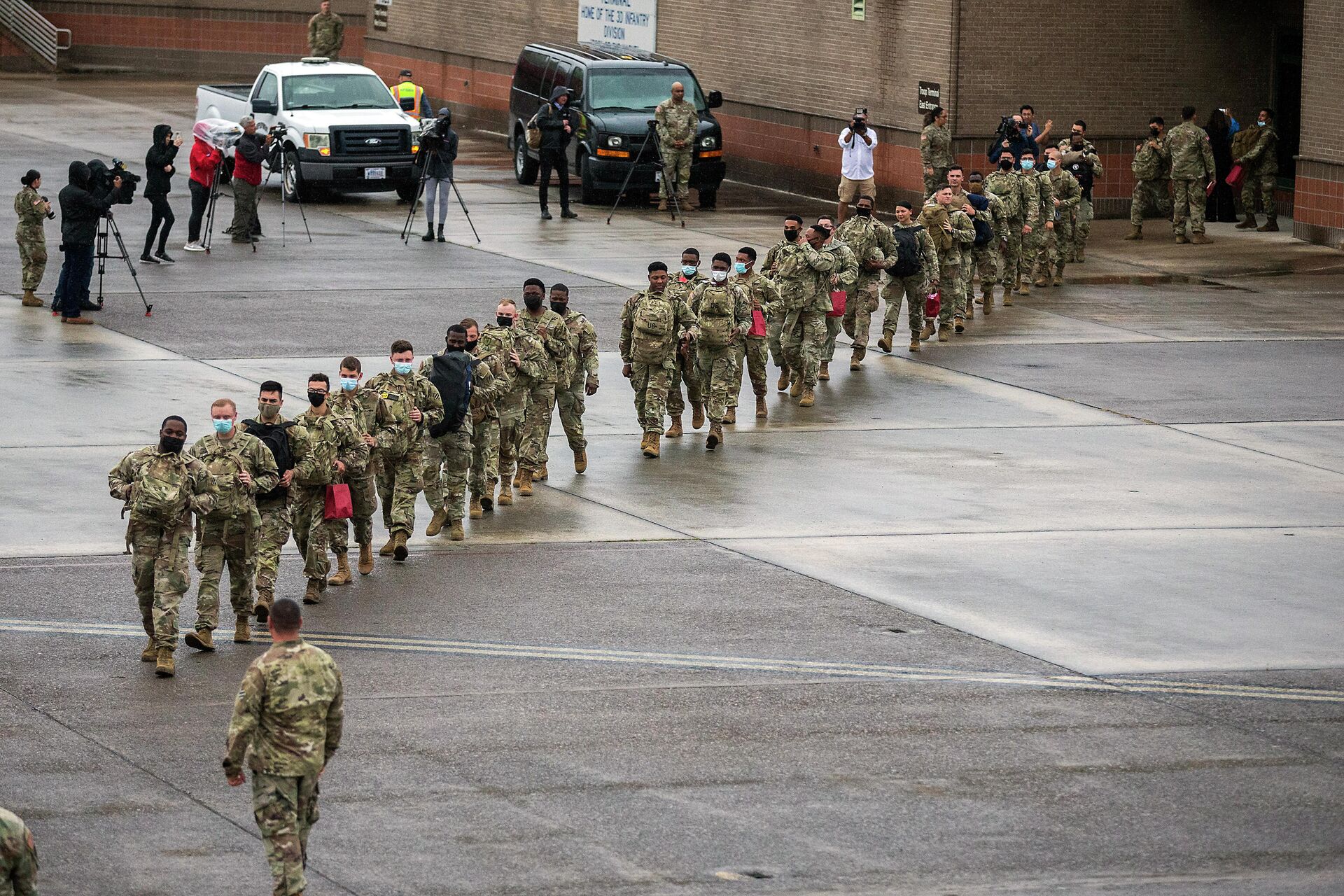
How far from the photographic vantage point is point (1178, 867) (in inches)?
384

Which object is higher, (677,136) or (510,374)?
(677,136)

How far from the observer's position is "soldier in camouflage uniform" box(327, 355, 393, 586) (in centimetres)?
1450

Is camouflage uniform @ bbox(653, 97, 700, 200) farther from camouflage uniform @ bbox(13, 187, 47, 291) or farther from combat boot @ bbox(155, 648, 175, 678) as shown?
combat boot @ bbox(155, 648, 175, 678)

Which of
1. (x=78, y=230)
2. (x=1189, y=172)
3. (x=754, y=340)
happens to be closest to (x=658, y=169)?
(x=1189, y=172)

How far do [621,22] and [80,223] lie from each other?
703 inches

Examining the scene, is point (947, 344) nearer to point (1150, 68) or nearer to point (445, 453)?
point (445, 453)

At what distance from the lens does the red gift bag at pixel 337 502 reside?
14.2 m

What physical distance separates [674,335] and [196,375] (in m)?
5.02

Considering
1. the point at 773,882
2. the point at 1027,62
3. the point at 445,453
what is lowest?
the point at 773,882

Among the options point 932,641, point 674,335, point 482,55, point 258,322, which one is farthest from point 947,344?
point 482,55

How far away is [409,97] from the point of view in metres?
38.0

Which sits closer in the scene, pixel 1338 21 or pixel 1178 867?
pixel 1178 867

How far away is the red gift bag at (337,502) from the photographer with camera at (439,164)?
584 inches

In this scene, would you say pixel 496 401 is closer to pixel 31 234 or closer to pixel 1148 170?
pixel 31 234
